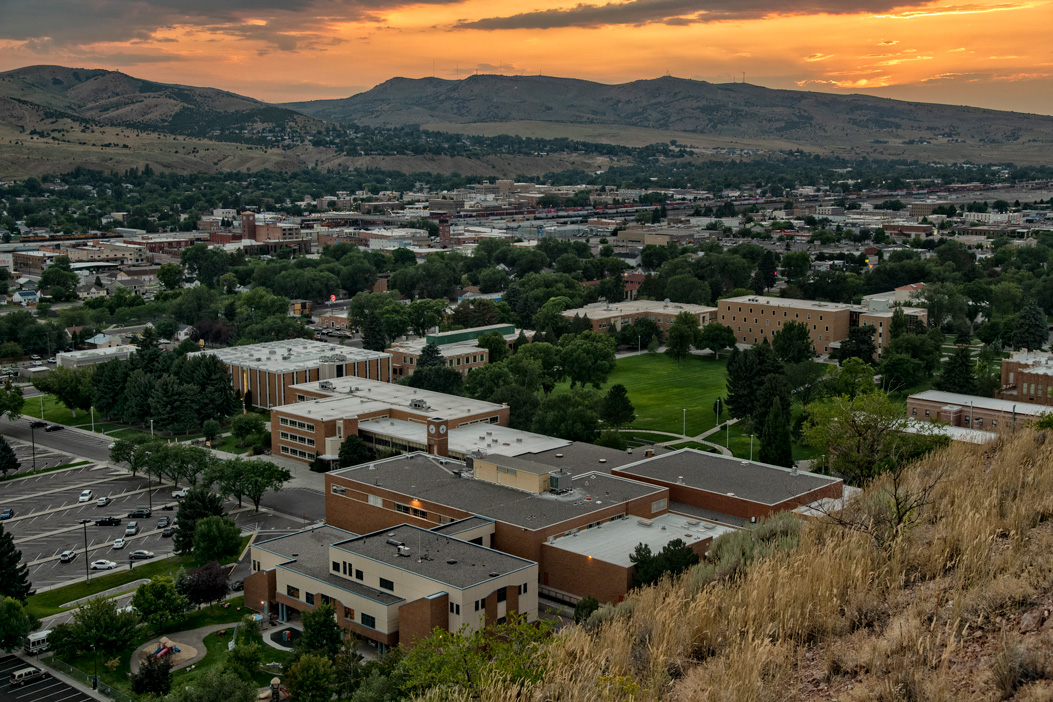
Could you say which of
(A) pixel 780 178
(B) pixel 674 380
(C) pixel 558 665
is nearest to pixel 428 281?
(B) pixel 674 380

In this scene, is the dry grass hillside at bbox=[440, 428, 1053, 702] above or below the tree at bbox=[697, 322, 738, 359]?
above

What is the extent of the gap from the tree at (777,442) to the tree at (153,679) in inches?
793

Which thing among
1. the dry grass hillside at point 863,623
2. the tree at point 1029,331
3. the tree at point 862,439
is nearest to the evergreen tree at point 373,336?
the tree at point 862,439

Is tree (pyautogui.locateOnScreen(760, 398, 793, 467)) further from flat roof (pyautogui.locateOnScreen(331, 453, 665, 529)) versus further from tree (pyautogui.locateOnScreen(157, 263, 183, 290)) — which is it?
tree (pyautogui.locateOnScreen(157, 263, 183, 290))

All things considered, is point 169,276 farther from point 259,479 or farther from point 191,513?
point 191,513

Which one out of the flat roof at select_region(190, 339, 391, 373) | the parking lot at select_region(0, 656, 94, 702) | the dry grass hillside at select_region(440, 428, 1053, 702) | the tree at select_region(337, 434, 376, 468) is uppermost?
the dry grass hillside at select_region(440, 428, 1053, 702)

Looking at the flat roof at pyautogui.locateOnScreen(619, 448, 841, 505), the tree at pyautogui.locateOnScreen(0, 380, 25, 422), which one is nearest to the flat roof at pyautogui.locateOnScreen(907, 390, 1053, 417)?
the flat roof at pyautogui.locateOnScreen(619, 448, 841, 505)

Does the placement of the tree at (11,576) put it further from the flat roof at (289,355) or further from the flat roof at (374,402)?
the flat roof at (289,355)

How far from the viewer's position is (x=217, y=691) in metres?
18.5

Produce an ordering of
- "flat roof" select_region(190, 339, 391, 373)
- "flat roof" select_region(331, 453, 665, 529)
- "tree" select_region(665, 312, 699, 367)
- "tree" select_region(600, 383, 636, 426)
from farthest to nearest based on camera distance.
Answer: "tree" select_region(665, 312, 699, 367)
"flat roof" select_region(190, 339, 391, 373)
"tree" select_region(600, 383, 636, 426)
"flat roof" select_region(331, 453, 665, 529)

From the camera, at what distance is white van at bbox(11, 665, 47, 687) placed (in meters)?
21.6

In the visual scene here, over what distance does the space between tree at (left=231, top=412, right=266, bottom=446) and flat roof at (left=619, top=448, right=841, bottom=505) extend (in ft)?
55.1

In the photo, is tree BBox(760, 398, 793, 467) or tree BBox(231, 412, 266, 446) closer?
tree BBox(760, 398, 793, 467)

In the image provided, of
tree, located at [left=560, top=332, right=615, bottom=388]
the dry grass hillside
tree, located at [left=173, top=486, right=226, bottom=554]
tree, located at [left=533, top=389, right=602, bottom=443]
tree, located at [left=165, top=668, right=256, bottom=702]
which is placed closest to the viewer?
the dry grass hillside
